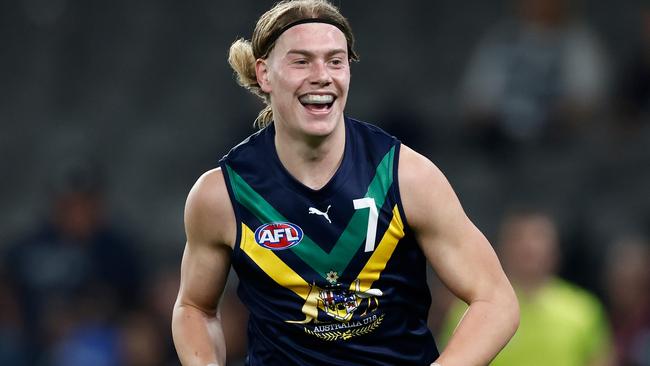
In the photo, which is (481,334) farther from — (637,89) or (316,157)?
(637,89)

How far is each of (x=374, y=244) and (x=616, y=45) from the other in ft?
25.4

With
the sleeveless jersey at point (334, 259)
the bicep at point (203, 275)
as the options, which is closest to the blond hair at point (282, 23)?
the sleeveless jersey at point (334, 259)

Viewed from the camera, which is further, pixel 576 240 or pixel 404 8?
pixel 404 8

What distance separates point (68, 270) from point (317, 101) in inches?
238

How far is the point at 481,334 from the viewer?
421 centimetres

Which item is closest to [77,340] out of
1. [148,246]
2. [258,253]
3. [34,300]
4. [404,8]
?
[34,300]

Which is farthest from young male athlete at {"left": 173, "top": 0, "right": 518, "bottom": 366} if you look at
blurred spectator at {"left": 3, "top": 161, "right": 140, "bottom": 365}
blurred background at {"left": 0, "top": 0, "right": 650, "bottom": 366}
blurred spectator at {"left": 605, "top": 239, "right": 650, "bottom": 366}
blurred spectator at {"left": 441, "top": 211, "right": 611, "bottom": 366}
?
blurred spectator at {"left": 3, "top": 161, "right": 140, "bottom": 365}

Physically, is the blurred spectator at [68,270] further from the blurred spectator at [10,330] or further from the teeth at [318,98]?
the teeth at [318,98]

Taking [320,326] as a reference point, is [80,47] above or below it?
below

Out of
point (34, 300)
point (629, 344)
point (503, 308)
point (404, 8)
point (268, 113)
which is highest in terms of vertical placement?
point (268, 113)

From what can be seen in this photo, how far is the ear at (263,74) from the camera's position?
4.43 m

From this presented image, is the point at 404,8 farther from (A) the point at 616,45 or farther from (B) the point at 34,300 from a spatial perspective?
(B) the point at 34,300

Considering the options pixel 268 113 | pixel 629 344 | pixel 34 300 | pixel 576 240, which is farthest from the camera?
pixel 34 300

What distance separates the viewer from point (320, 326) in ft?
14.1
